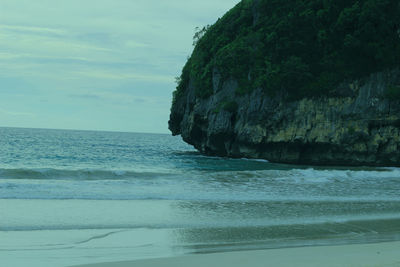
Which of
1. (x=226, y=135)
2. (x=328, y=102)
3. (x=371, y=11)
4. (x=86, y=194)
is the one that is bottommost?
(x=86, y=194)

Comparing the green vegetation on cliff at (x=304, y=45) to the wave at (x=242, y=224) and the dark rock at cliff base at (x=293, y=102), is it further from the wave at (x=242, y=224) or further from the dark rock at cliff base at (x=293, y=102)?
the wave at (x=242, y=224)

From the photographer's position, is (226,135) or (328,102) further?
(226,135)

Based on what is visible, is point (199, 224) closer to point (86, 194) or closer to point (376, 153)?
point (86, 194)

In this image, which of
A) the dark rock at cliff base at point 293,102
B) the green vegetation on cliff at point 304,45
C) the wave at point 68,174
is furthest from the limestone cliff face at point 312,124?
the wave at point 68,174

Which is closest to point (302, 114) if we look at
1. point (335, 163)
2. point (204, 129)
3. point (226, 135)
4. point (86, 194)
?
point (335, 163)

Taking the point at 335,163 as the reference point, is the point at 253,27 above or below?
above

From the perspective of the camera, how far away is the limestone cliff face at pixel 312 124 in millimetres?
28531

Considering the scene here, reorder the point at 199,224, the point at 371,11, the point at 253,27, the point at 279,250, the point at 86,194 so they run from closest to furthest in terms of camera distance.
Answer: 1. the point at 279,250
2. the point at 199,224
3. the point at 86,194
4. the point at 371,11
5. the point at 253,27

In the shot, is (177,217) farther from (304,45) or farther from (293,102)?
(304,45)

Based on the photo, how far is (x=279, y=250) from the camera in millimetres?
7648

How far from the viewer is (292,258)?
7020mm

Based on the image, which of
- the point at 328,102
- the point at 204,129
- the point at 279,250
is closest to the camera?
the point at 279,250

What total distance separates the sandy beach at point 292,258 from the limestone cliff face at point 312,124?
22.2m

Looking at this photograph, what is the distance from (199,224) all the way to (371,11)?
23.4 m
